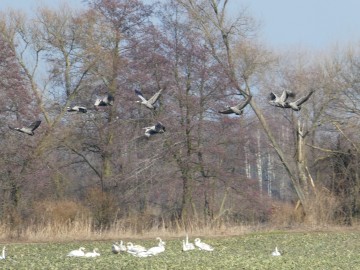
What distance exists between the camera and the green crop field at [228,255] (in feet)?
47.8

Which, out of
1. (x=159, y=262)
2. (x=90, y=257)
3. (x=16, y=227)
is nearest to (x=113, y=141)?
(x=16, y=227)

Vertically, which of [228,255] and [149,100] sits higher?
[149,100]

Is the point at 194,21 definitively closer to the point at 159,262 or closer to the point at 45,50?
the point at 45,50

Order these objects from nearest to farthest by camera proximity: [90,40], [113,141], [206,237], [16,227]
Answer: [206,237], [16,227], [113,141], [90,40]

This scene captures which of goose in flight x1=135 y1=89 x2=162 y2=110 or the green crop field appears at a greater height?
goose in flight x1=135 y1=89 x2=162 y2=110

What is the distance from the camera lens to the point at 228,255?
56.4 feet

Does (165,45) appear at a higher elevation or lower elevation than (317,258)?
higher

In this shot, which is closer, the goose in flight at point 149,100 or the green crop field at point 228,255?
the green crop field at point 228,255

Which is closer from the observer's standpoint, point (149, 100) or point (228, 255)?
point (228, 255)

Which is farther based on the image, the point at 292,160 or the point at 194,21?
the point at 292,160

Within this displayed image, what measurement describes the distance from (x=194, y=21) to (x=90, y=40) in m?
5.33

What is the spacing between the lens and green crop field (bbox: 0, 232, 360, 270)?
1455 centimetres

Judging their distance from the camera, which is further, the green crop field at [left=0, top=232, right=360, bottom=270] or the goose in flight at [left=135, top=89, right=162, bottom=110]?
the goose in flight at [left=135, top=89, right=162, bottom=110]

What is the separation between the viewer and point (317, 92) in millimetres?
37188
